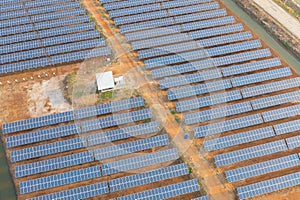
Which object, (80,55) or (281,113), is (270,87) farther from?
(80,55)

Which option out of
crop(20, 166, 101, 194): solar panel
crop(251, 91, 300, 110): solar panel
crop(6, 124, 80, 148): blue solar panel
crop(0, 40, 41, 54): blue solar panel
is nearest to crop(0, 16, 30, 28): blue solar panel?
crop(0, 40, 41, 54): blue solar panel

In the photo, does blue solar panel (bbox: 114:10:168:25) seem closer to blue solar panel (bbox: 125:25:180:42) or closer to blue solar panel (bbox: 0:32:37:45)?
blue solar panel (bbox: 125:25:180:42)

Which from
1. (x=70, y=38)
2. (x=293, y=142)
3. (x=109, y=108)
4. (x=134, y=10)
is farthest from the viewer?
(x=134, y=10)

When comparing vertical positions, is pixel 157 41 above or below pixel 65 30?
below

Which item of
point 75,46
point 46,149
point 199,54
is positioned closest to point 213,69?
point 199,54

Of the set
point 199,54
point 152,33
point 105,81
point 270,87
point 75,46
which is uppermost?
point 75,46

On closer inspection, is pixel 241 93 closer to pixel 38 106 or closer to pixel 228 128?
pixel 228 128

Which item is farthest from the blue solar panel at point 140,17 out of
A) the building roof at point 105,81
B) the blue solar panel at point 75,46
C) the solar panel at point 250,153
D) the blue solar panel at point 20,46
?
the solar panel at point 250,153
